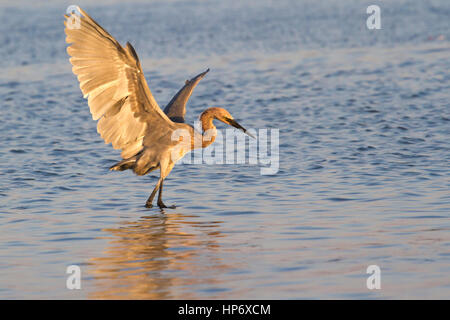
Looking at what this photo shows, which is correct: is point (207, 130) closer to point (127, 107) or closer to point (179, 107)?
point (179, 107)

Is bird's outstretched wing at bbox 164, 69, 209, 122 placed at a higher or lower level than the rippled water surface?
higher

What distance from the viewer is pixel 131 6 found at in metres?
31.9

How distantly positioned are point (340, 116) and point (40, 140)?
5.13 meters

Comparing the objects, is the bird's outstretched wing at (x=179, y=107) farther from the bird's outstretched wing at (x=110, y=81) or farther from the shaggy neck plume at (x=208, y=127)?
the bird's outstretched wing at (x=110, y=81)

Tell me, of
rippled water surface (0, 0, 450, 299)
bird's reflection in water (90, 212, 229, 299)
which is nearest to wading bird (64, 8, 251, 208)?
rippled water surface (0, 0, 450, 299)

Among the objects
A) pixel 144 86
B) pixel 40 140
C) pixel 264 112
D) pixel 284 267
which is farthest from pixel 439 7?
pixel 284 267

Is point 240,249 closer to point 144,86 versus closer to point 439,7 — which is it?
point 144,86

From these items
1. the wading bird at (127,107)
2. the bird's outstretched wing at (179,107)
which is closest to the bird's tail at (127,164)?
the wading bird at (127,107)

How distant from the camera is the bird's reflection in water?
259 inches

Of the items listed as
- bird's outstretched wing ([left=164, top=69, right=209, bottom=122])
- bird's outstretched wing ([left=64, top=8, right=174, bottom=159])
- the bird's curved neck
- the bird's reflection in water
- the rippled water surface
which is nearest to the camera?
the bird's reflection in water

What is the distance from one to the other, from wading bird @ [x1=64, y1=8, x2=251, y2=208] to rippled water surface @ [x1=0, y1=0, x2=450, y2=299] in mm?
565

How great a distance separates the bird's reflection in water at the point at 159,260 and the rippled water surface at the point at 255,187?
2 centimetres

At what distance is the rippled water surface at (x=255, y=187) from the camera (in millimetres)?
6809

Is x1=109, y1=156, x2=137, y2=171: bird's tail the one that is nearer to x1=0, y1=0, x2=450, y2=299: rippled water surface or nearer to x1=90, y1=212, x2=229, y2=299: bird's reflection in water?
x1=0, y1=0, x2=450, y2=299: rippled water surface
